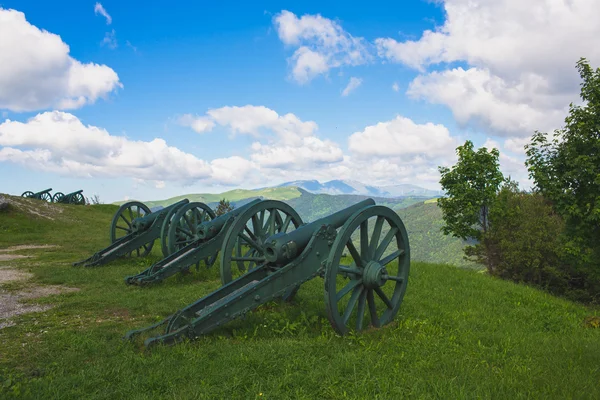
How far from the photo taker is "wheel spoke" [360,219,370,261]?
5.93m

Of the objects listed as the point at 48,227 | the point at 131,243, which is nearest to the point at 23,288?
the point at 131,243

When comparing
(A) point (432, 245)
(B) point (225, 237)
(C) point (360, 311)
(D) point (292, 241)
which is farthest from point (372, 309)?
(A) point (432, 245)

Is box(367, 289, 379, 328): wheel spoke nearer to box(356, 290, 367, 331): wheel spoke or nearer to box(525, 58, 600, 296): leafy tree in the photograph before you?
box(356, 290, 367, 331): wheel spoke

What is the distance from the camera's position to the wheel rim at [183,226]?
37.9ft

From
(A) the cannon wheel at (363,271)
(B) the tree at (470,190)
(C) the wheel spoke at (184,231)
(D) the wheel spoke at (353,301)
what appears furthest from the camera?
(B) the tree at (470,190)

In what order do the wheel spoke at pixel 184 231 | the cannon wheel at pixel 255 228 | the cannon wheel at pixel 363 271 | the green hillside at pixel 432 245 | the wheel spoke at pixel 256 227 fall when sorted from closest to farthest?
1. the cannon wheel at pixel 363 271
2. the cannon wheel at pixel 255 228
3. the wheel spoke at pixel 256 227
4. the wheel spoke at pixel 184 231
5. the green hillside at pixel 432 245

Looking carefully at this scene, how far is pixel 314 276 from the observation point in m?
6.23

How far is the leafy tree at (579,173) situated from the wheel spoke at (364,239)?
10.3 m

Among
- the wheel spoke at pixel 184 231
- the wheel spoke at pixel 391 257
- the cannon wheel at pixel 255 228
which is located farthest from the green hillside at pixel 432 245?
the wheel spoke at pixel 391 257

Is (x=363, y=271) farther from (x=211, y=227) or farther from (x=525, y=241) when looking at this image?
(x=525, y=241)

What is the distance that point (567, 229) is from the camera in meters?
14.6

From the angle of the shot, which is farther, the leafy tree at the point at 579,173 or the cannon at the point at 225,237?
the leafy tree at the point at 579,173

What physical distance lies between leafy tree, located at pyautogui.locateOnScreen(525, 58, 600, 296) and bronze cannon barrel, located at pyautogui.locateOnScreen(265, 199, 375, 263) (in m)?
10.6

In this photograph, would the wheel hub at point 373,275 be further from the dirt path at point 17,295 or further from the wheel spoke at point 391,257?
the dirt path at point 17,295
